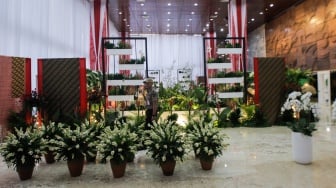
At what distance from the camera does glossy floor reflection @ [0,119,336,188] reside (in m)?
4.31

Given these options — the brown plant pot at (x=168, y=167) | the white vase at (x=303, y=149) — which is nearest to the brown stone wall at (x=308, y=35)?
the white vase at (x=303, y=149)

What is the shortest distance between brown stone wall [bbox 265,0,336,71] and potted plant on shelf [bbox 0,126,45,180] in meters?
12.2

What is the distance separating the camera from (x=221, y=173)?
478 cm

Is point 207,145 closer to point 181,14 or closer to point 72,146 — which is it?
point 72,146

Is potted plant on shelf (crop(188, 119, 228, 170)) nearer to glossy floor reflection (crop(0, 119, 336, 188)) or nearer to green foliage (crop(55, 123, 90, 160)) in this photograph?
glossy floor reflection (crop(0, 119, 336, 188))

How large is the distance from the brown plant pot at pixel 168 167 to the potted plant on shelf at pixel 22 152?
5.75ft

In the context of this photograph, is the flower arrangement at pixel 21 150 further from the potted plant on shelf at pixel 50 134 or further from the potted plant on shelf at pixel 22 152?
the potted plant on shelf at pixel 50 134

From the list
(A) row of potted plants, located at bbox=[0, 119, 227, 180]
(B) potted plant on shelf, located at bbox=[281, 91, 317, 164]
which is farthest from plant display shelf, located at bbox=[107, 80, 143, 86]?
(B) potted plant on shelf, located at bbox=[281, 91, 317, 164]

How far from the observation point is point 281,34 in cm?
1859

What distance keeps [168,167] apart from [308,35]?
13.0 metres

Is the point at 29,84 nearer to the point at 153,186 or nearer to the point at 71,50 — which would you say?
the point at 71,50

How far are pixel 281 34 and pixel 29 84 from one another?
578 inches

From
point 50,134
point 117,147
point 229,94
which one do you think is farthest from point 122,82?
point 117,147

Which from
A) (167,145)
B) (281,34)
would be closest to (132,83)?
(167,145)
